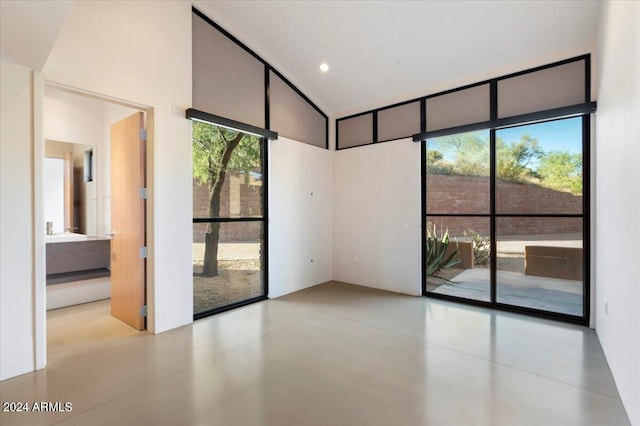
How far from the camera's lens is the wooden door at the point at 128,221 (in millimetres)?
3576

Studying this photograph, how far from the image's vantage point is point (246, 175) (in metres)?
4.66

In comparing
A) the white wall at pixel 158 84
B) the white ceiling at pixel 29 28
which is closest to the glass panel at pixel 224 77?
the white wall at pixel 158 84

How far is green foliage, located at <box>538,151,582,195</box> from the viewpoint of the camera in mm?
3807

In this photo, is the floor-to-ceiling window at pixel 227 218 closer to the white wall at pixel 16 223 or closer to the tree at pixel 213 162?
the tree at pixel 213 162

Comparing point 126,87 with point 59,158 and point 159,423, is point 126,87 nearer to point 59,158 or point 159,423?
point 59,158

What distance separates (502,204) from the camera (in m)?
4.32

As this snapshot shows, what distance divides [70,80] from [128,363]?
9.02 feet

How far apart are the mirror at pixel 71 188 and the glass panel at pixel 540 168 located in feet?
21.8

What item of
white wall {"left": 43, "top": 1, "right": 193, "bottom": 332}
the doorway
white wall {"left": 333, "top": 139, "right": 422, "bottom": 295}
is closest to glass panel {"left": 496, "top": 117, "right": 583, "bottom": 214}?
white wall {"left": 333, "top": 139, "right": 422, "bottom": 295}

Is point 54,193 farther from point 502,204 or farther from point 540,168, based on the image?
point 540,168

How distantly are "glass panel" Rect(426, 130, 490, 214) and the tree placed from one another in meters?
3.18

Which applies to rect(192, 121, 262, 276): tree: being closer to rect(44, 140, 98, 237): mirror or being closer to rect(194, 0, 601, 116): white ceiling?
rect(194, 0, 601, 116): white ceiling

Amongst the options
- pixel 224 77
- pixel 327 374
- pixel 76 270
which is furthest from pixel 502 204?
pixel 76 270

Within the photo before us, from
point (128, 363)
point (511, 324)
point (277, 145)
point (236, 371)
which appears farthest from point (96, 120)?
point (511, 324)
